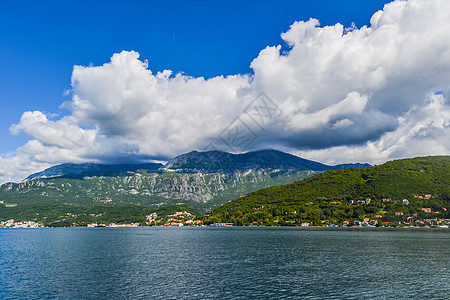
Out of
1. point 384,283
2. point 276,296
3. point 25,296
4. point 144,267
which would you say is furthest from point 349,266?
point 25,296

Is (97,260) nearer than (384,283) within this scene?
No

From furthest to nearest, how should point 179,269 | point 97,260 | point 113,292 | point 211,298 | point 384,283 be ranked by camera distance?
point 97,260, point 179,269, point 384,283, point 113,292, point 211,298

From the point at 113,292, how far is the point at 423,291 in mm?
47357

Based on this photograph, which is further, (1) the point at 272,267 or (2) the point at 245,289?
(1) the point at 272,267

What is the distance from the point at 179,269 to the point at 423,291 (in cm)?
4448

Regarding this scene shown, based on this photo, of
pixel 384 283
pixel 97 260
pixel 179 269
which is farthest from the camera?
pixel 97 260

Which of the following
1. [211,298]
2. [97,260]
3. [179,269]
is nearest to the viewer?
[211,298]

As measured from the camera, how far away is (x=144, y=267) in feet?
219

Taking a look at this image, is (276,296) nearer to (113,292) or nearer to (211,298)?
(211,298)

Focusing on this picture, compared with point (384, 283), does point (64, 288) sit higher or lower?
higher

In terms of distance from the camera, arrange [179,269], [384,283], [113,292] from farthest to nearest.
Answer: [179,269], [384,283], [113,292]

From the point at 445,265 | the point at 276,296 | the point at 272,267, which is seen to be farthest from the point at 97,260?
the point at 445,265

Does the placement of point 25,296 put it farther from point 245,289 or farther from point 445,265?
point 445,265

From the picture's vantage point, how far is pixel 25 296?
43.4m
